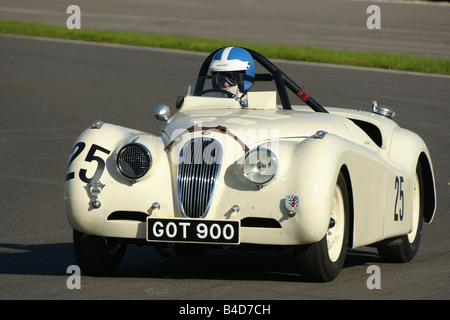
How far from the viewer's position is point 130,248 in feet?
26.1

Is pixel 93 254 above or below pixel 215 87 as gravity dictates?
below

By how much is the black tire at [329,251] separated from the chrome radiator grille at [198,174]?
0.68 m

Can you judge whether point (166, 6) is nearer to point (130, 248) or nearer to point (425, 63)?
point (425, 63)

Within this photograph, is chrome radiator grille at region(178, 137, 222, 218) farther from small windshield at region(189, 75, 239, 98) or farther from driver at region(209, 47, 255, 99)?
driver at region(209, 47, 255, 99)

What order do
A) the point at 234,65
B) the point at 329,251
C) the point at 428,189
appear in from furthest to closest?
the point at 428,189
the point at 234,65
the point at 329,251

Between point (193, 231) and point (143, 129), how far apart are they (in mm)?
8821

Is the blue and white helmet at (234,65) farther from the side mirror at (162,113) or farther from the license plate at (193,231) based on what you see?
the license plate at (193,231)

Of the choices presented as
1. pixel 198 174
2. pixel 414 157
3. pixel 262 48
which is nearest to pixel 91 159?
pixel 198 174

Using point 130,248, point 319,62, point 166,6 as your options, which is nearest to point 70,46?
point 319,62

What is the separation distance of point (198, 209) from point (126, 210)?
1.55ft

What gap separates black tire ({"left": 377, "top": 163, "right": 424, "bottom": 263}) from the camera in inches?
285

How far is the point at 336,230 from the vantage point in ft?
20.0

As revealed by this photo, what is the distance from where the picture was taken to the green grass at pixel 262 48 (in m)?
19.9

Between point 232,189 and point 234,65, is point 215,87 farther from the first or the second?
point 232,189
